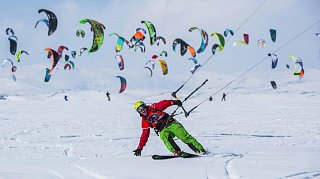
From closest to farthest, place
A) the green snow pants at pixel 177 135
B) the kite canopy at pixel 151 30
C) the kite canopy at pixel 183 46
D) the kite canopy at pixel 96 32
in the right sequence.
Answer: the green snow pants at pixel 177 135 → the kite canopy at pixel 96 32 → the kite canopy at pixel 151 30 → the kite canopy at pixel 183 46

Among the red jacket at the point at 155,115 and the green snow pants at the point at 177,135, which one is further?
the red jacket at the point at 155,115

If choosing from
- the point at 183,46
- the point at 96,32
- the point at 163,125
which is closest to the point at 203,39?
the point at 183,46

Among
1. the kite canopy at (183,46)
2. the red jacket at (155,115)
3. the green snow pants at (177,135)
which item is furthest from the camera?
the kite canopy at (183,46)

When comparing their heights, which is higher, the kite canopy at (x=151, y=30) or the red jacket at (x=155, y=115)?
the kite canopy at (x=151, y=30)

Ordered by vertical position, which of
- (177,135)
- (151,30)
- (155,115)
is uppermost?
(151,30)

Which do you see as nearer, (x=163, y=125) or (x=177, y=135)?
(x=177, y=135)

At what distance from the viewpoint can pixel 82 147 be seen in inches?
393

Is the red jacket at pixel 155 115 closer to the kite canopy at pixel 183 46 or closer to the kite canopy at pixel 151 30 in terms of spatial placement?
the kite canopy at pixel 151 30

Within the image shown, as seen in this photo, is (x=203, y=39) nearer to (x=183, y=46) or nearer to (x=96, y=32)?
(x=183, y=46)

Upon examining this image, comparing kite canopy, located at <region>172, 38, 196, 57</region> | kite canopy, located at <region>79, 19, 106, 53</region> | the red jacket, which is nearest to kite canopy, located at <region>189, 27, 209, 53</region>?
kite canopy, located at <region>172, 38, 196, 57</region>

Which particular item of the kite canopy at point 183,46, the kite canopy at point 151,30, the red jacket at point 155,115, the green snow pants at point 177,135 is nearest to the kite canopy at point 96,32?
the kite canopy at point 151,30

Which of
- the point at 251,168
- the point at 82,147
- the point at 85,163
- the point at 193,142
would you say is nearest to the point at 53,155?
the point at 82,147

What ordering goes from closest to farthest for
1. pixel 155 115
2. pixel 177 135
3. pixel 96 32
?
pixel 177 135
pixel 155 115
pixel 96 32

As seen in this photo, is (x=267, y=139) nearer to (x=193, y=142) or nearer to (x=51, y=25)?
(x=193, y=142)
